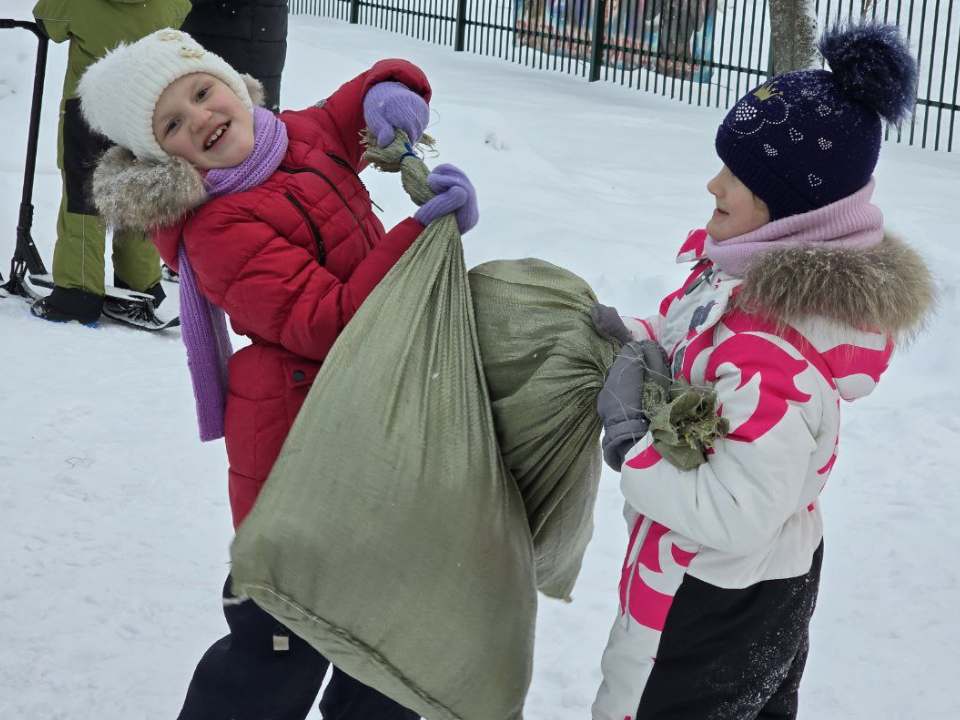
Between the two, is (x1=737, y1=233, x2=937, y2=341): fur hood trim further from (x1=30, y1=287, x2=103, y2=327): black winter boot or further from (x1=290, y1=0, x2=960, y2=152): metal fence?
(x1=290, y1=0, x2=960, y2=152): metal fence

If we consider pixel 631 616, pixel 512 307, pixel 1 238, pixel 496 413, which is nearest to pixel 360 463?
pixel 496 413

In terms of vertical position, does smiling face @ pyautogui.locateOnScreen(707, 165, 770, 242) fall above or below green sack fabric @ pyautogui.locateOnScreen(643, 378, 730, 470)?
above

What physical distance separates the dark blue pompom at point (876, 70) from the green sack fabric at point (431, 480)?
533 millimetres

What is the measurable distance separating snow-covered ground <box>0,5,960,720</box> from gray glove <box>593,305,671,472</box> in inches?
15.2

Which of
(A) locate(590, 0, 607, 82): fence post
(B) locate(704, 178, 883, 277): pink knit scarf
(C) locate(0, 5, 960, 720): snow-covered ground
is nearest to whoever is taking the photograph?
(B) locate(704, 178, 883, 277): pink knit scarf

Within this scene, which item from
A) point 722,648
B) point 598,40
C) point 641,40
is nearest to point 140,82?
point 722,648

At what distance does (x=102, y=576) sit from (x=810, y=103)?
2.26 meters

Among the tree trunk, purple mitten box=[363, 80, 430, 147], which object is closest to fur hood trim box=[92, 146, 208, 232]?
purple mitten box=[363, 80, 430, 147]

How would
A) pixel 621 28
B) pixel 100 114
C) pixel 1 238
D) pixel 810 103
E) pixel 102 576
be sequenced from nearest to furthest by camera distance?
pixel 810 103
pixel 100 114
pixel 102 576
pixel 1 238
pixel 621 28

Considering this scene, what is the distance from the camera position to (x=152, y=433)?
13.1 feet

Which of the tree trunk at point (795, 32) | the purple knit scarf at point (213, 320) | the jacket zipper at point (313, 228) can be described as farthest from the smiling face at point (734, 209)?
the tree trunk at point (795, 32)

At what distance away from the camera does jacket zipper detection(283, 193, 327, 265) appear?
1.94 metres

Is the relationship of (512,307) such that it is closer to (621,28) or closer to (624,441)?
(624,441)

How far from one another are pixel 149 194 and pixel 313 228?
27cm
